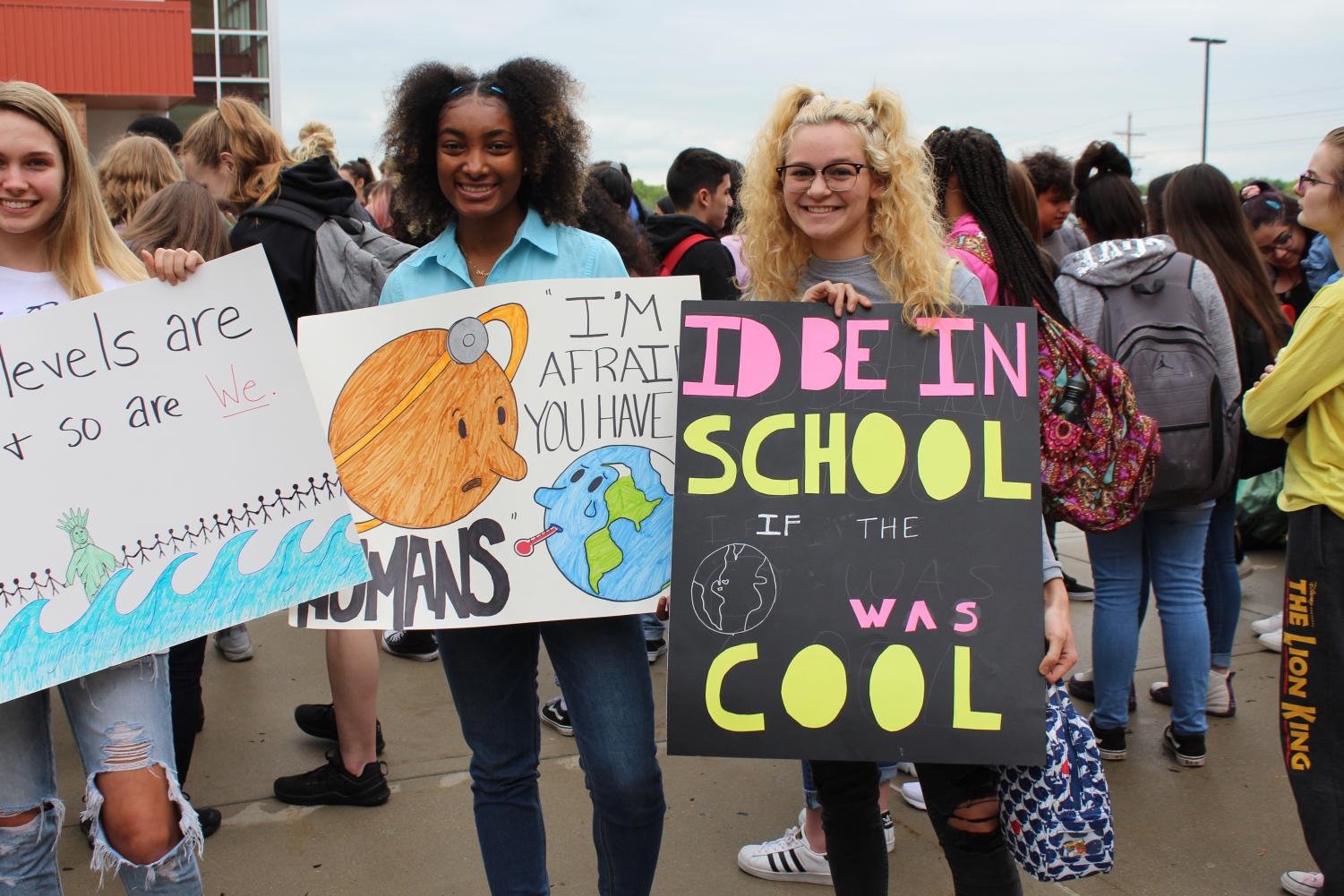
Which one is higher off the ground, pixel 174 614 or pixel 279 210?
pixel 279 210

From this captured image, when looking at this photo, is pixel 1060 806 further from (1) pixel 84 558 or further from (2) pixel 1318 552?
(1) pixel 84 558

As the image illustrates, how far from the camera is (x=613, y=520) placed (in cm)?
228

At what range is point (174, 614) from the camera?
7.01 feet

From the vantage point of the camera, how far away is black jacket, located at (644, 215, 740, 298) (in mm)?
4824

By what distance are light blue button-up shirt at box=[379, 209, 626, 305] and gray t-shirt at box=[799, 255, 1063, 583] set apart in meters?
0.42

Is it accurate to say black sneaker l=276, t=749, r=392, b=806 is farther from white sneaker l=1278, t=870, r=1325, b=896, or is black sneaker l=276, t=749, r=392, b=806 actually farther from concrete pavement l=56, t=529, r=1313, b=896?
white sneaker l=1278, t=870, r=1325, b=896

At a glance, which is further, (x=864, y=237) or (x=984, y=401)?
(x=864, y=237)

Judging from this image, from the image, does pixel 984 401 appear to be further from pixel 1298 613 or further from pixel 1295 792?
pixel 1295 792

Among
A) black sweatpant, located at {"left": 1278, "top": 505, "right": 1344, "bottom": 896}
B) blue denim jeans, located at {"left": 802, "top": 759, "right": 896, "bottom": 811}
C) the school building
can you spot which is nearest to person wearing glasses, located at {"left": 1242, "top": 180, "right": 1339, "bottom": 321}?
black sweatpant, located at {"left": 1278, "top": 505, "right": 1344, "bottom": 896}

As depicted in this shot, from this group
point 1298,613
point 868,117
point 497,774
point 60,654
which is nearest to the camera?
point 60,654

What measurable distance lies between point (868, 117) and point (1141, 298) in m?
1.72

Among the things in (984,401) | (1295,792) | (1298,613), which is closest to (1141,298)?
(1298,613)

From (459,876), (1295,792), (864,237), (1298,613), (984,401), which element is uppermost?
(864,237)

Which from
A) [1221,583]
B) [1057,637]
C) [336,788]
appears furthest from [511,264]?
[1221,583]
